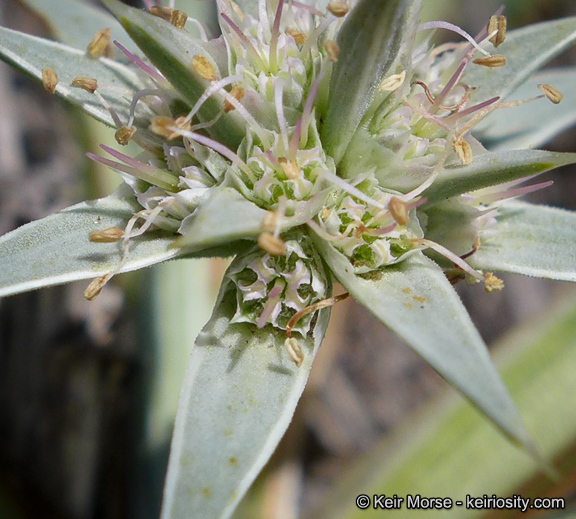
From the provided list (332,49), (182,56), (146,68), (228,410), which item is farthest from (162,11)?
(228,410)

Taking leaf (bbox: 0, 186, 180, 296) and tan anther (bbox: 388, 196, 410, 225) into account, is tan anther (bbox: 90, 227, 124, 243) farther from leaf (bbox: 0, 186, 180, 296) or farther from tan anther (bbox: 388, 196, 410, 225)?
tan anther (bbox: 388, 196, 410, 225)

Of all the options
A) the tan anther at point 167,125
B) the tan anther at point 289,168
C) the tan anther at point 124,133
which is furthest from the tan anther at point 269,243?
the tan anther at point 124,133

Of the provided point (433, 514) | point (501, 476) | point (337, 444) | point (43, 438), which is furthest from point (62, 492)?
point (501, 476)

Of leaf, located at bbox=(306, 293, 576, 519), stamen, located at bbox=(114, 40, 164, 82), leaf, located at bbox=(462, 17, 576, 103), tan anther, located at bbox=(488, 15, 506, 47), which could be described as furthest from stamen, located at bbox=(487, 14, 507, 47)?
leaf, located at bbox=(306, 293, 576, 519)

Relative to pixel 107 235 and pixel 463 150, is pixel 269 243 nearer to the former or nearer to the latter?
pixel 107 235

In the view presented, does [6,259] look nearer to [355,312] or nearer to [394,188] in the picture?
[394,188]
